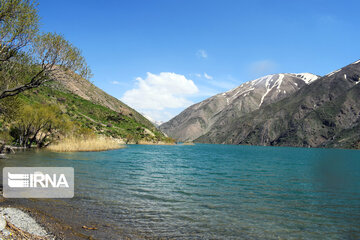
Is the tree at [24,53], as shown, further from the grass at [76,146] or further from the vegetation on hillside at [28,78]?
the grass at [76,146]

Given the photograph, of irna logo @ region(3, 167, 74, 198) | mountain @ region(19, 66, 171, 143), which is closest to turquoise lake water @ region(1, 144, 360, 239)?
irna logo @ region(3, 167, 74, 198)

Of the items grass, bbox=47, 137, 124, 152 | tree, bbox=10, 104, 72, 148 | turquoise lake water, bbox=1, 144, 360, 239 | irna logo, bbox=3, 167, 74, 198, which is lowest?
turquoise lake water, bbox=1, 144, 360, 239

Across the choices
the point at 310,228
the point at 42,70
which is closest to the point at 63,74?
the point at 42,70

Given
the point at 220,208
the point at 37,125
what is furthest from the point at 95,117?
the point at 220,208

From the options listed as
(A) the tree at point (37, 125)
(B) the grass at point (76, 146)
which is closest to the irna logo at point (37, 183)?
(A) the tree at point (37, 125)

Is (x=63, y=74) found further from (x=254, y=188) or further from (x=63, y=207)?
(x=254, y=188)

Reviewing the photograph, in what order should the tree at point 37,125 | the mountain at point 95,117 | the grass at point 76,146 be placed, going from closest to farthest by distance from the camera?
the tree at point 37,125
the grass at point 76,146
the mountain at point 95,117

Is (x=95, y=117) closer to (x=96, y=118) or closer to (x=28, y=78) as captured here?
(x=96, y=118)

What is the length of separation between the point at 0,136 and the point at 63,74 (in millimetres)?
32947

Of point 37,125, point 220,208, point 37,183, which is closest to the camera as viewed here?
point 220,208

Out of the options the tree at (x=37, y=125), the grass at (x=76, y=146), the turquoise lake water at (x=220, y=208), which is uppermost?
the tree at (x=37, y=125)

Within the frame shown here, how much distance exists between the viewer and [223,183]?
2669cm

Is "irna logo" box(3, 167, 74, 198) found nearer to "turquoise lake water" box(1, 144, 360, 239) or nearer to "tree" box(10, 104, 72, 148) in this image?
"turquoise lake water" box(1, 144, 360, 239)

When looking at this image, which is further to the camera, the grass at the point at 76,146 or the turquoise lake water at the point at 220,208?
the grass at the point at 76,146
